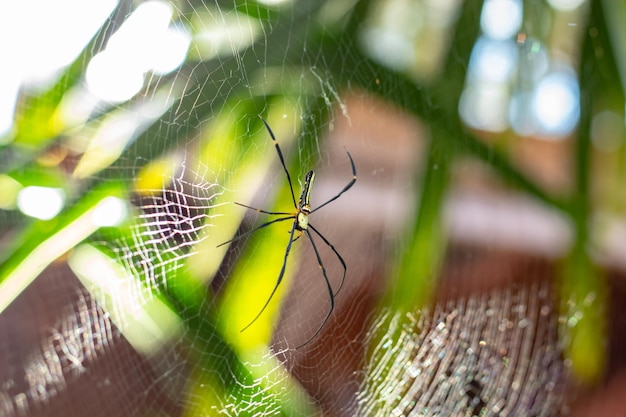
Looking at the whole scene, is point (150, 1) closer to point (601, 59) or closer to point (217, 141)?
point (217, 141)

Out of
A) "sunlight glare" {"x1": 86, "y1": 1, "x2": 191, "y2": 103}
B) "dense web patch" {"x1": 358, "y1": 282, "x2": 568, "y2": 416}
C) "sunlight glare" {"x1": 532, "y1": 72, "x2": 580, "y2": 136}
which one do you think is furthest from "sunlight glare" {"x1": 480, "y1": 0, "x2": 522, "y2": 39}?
"sunlight glare" {"x1": 86, "y1": 1, "x2": 191, "y2": 103}

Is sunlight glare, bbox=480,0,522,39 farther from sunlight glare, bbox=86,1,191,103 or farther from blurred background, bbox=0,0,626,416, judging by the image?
sunlight glare, bbox=86,1,191,103

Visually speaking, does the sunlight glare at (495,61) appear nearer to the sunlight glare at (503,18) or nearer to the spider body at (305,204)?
the sunlight glare at (503,18)

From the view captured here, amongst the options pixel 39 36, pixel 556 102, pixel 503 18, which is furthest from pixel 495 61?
pixel 39 36

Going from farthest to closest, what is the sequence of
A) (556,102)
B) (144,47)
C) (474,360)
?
(556,102) < (474,360) < (144,47)

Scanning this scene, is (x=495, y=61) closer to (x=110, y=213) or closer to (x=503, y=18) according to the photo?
(x=503, y=18)

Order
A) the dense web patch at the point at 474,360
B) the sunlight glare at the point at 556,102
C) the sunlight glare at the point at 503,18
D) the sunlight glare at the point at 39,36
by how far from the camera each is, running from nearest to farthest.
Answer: the sunlight glare at the point at 39,36 < the dense web patch at the point at 474,360 < the sunlight glare at the point at 503,18 < the sunlight glare at the point at 556,102

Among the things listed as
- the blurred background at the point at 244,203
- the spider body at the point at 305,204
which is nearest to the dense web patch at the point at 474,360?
the blurred background at the point at 244,203

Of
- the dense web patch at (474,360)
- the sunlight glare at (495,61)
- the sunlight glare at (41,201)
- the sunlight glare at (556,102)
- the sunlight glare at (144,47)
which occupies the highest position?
the sunlight glare at (144,47)
